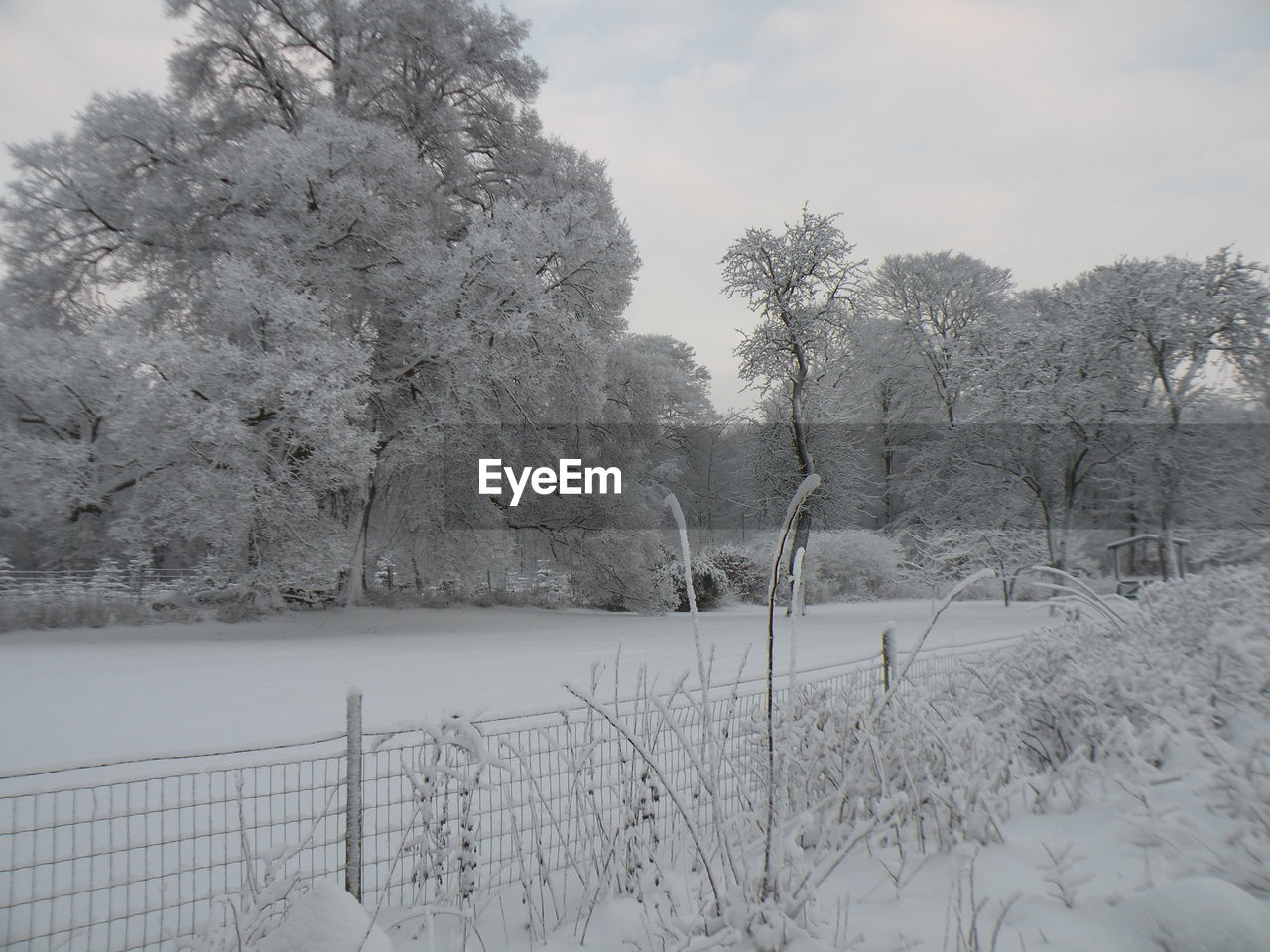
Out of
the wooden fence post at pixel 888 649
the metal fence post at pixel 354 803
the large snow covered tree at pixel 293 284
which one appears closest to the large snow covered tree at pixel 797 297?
the large snow covered tree at pixel 293 284

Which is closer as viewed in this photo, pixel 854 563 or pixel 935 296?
pixel 854 563

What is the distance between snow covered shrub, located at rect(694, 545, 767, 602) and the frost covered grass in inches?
709

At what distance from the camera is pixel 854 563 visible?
77.9 ft

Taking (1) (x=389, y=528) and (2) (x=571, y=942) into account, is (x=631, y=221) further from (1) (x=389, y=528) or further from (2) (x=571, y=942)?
(2) (x=571, y=942)

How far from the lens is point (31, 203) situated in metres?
14.0

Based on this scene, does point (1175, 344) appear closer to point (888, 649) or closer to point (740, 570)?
point (740, 570)

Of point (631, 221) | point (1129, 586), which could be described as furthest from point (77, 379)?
point (1129, 586)

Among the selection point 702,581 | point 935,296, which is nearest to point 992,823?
point 702,581

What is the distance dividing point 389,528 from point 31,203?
8570 millimetres

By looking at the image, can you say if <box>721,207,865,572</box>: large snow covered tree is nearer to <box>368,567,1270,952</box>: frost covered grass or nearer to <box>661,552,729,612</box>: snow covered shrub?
<box>661,552,729,612</box>: snow covered shrub

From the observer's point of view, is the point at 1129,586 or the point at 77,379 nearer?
the point at 1129,586

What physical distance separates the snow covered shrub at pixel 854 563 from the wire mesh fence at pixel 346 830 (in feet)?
64.3

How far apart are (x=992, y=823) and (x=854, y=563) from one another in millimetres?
21967

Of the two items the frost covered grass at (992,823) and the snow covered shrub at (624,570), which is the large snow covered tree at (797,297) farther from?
the frost covered grass at (992,823)
